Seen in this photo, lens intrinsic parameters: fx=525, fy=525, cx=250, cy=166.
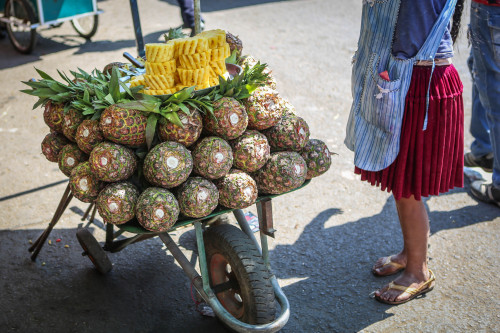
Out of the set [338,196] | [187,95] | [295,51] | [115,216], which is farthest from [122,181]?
[295,51]

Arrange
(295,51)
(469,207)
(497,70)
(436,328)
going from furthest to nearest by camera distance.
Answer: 1. (295,51)
2. (469,207)
3. (497,70)
4. (436,328)

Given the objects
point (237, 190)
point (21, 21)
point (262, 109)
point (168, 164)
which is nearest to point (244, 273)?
point (237, 190)

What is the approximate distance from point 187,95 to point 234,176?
0.44 meters

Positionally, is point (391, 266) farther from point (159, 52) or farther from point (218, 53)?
point (159, 52)

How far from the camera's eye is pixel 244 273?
8.32 ft

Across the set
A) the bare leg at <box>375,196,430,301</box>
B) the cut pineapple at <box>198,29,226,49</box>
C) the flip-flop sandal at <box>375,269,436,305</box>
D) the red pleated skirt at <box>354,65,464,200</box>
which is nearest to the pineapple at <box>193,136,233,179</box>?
the cut pineapple at <box>198,29,226,49</box>

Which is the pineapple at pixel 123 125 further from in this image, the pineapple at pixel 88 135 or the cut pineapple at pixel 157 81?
the cut pineapple at pixel 157 81

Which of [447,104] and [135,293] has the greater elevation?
[447,104]

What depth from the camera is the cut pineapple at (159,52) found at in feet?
8.36

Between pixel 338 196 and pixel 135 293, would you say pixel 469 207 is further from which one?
pixel 135 293

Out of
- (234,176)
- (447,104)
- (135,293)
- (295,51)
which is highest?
(447,104)

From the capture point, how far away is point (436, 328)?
2.89m

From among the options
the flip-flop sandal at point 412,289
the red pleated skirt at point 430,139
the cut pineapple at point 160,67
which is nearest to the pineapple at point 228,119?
the cut pineapple at point 160,67

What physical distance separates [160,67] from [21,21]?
5.28 metres
